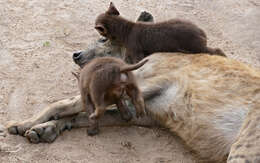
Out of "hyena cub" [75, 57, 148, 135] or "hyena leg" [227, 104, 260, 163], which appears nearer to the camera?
"hyena leg" [227, 104, 260, 163]

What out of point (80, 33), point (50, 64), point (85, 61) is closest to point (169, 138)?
point (85, 61)

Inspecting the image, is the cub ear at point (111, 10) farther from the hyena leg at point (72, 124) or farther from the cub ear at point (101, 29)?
the hyena leg at point (72, 124)

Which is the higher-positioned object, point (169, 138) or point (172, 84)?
point (172, 84)

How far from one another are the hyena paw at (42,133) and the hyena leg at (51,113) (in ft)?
0.50

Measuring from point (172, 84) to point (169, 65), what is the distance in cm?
30

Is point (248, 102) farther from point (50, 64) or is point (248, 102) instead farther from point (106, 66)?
point (50, 64)

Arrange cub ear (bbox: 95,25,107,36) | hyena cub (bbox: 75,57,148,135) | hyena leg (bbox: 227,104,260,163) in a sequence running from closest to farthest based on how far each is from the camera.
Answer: hyena leg (bbox: 227,104,260,163) → hyena cub (bbox: 75,57,148,135) → cub ear (bbox: 95,25,107,36)

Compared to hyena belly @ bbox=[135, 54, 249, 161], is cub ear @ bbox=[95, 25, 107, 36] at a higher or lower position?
higher

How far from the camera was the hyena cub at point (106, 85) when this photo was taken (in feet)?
15.4

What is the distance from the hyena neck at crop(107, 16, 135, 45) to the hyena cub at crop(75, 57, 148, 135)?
1517 mm

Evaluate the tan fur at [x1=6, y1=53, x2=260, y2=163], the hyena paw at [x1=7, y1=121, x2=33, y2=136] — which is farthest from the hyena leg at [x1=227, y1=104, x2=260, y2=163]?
the hyena paw at [x1=7, y1=121, x2=33, y2=136]

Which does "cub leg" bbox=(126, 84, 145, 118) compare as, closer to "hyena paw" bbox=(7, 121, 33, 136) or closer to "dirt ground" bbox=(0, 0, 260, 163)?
"dirt ground" bbox=(0, 0, 260, 163)

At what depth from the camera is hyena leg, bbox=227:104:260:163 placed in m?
4.23

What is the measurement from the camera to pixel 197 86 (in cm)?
537
